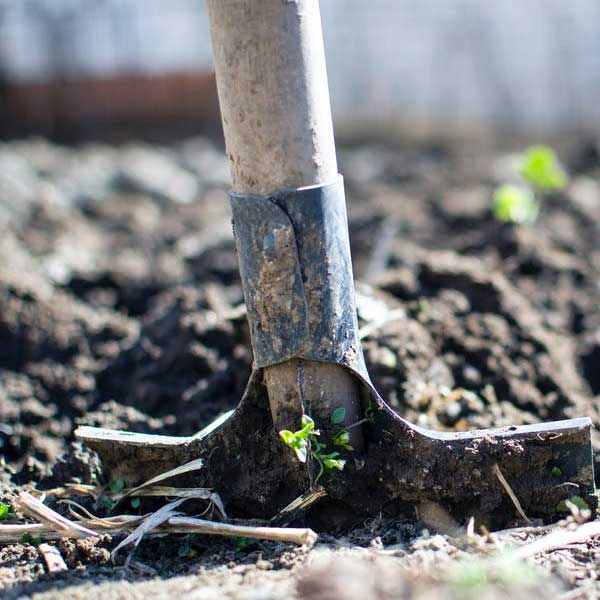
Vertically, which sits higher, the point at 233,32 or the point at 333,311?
the point at 233,32

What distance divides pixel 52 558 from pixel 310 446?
686 mm

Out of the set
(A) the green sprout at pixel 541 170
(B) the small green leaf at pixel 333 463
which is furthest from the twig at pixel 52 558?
(A) the green sprout at pixel 541 170

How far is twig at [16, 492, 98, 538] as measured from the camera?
Result: 2.15 meters

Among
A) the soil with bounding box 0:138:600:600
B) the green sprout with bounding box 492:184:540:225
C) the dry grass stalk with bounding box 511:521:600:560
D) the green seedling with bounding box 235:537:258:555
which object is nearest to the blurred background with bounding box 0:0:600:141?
the soil with bounding box 0:138:600:600

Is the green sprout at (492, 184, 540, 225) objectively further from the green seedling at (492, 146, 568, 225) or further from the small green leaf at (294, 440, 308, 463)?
the small green leaf at (294, 440, 308, 463)

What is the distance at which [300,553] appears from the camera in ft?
6.61

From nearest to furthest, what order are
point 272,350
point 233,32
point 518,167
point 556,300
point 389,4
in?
point 233,32
point 272,350
point 556,300
point 518,167
point 389,4

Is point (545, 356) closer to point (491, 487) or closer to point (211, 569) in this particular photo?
point (491, 487)

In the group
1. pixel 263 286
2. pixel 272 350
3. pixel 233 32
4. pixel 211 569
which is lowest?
pixel 211 569

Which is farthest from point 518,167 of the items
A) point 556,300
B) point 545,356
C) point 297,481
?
point 297,481

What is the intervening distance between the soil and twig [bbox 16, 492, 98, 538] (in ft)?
0.10

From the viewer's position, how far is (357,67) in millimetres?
9219

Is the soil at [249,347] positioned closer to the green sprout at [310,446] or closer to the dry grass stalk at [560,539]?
the dry grass stalk at [560,539]

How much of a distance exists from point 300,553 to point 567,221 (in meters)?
3.49
